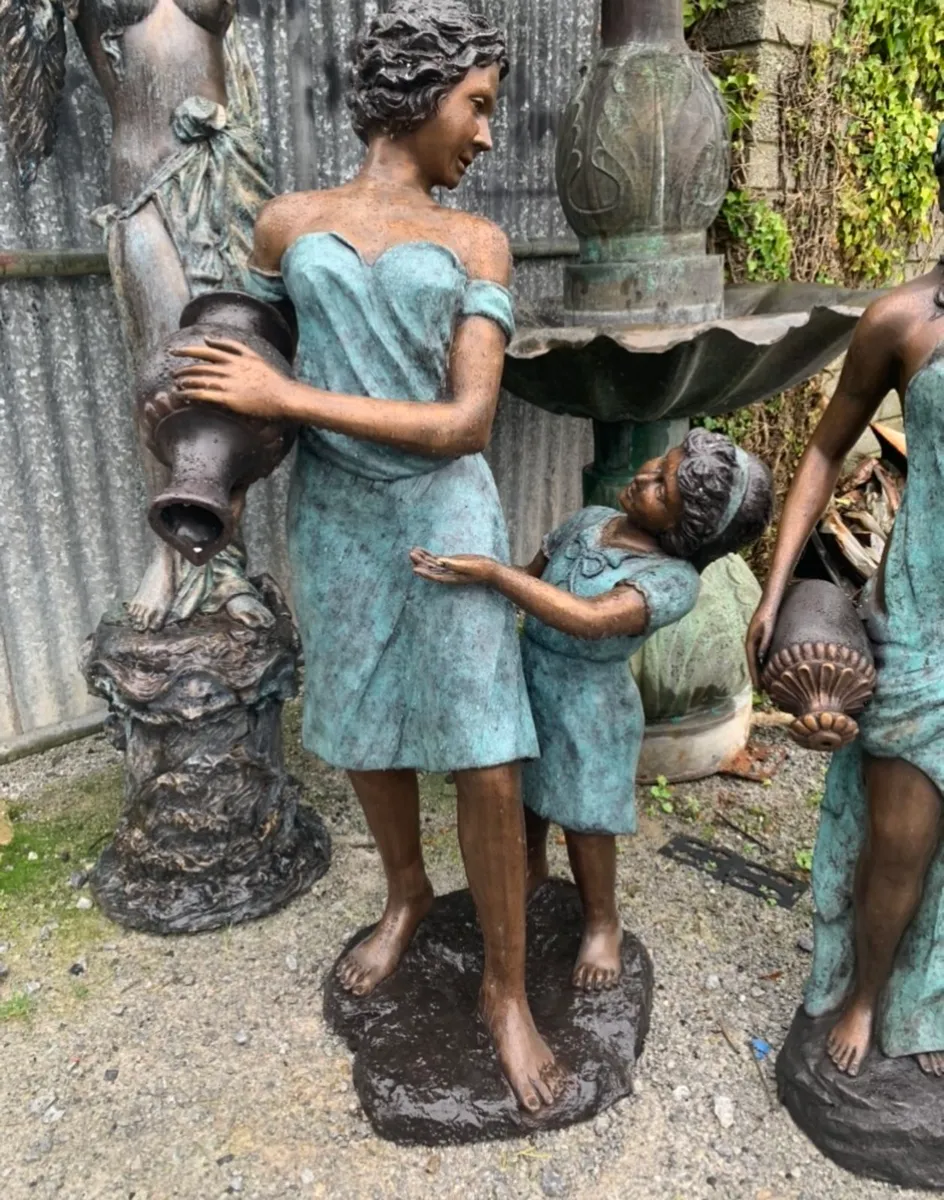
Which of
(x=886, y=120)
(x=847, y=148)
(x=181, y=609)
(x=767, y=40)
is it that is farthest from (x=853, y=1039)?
(x=886, y=120)

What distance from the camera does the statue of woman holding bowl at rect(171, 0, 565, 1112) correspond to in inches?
71.7

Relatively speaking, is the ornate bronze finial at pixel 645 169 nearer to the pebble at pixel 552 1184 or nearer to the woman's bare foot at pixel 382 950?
the woman's bare foot at pixel 382 950

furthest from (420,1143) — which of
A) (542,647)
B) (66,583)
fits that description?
(66,583)

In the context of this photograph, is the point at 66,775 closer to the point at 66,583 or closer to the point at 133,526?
the point at 66,583

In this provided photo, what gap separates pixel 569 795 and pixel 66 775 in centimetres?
233

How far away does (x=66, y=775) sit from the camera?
3.79m

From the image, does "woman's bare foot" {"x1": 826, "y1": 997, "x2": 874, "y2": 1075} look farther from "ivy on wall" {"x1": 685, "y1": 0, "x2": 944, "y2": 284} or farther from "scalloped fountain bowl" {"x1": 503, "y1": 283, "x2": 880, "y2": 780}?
"ivy on wall" {"x1": 685, "y1": 0, "x2": 944, "y2": 284}

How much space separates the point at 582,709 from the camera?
223cm

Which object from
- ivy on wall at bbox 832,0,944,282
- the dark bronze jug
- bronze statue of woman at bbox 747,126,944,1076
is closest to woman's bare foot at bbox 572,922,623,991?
bronze statue of woman at bbox 747,126,944,1076

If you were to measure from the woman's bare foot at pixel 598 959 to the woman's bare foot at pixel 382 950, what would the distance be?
0.43 m

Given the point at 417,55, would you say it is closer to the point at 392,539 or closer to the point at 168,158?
the point at 392,539

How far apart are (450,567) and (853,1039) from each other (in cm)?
133

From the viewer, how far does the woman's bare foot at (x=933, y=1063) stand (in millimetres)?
2105

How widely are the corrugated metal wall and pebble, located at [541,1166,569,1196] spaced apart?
2.74 meters
